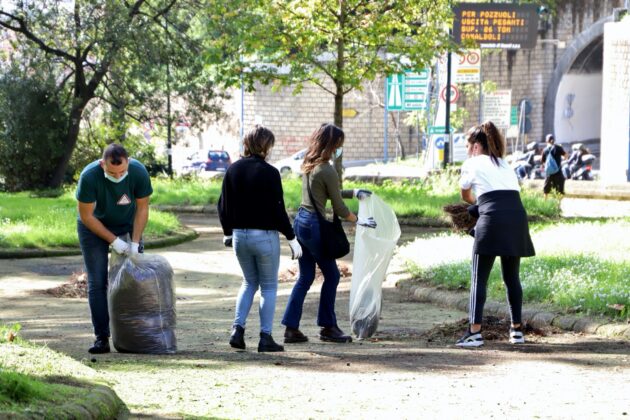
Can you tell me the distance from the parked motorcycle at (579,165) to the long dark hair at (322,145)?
97.3 ft

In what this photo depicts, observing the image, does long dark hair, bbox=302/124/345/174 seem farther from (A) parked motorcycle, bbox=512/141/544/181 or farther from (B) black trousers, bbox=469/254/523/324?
(A) parked motorcycle, bbox=512/141/544/181

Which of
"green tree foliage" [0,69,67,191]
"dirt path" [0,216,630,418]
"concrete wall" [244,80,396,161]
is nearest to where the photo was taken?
"dirt path" [0,216,630,418]

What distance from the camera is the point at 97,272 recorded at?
28.3 ft

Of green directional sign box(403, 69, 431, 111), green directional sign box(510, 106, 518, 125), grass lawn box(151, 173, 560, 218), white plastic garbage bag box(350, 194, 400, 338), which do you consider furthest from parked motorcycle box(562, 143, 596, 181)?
white plastic garbage bag box(350, 194, 400, 338)

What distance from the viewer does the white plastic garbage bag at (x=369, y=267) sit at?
31.9ft

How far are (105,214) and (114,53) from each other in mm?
23023

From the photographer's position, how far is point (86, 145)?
38.1 metres

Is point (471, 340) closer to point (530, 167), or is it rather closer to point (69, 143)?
point (69, 143)

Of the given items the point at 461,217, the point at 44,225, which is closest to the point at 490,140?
the point at 461,217

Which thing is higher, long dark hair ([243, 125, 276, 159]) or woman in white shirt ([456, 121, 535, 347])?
long dark hair ([243, 125, 276, 159])

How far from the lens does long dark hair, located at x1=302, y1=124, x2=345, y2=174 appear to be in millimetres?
9227

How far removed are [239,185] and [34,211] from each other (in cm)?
1423

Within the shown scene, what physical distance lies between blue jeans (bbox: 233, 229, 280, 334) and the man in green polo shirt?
731 millimetres

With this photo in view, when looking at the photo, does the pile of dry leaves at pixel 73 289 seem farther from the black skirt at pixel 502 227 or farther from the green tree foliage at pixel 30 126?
the green tree foliage at pixel 30 126
